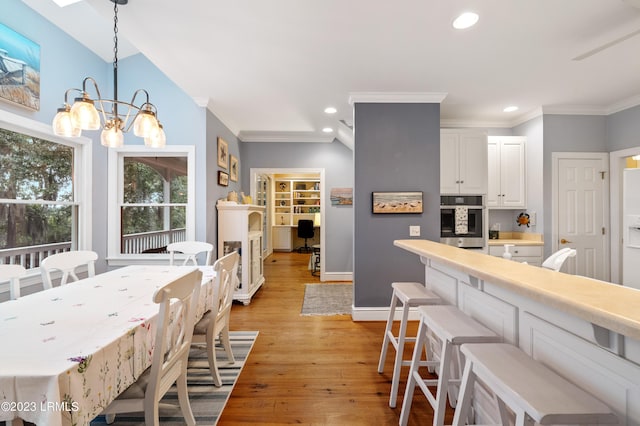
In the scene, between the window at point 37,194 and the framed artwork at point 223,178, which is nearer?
the window at point 37,194

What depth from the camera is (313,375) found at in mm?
2146

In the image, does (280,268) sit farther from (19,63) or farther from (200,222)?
(19,63)

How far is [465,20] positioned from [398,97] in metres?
1.21

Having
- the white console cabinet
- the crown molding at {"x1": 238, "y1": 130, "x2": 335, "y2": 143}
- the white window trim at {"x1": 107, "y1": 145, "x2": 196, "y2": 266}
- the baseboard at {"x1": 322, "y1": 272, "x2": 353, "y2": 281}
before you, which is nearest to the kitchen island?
the white console cabinet

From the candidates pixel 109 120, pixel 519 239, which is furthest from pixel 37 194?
pixel 519 239

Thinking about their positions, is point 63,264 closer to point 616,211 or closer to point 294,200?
point 616,211

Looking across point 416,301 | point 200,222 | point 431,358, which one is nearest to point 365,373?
point 431,358

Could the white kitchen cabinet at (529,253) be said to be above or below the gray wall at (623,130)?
below

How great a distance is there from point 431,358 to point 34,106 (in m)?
3.98

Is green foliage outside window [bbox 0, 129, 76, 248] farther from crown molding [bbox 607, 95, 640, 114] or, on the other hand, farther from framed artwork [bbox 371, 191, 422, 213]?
crown molding [bbox 607, 95, 640, 114]

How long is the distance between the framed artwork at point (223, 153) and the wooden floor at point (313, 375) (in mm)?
2039

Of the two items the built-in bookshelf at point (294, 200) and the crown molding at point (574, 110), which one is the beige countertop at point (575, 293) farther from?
the built-in bookshelf at point (294, 200)

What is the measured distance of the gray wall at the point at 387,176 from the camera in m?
3.19

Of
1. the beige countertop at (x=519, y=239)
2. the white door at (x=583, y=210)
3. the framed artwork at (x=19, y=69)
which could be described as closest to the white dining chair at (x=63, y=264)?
the framed artwork at (x=19, y=69)
